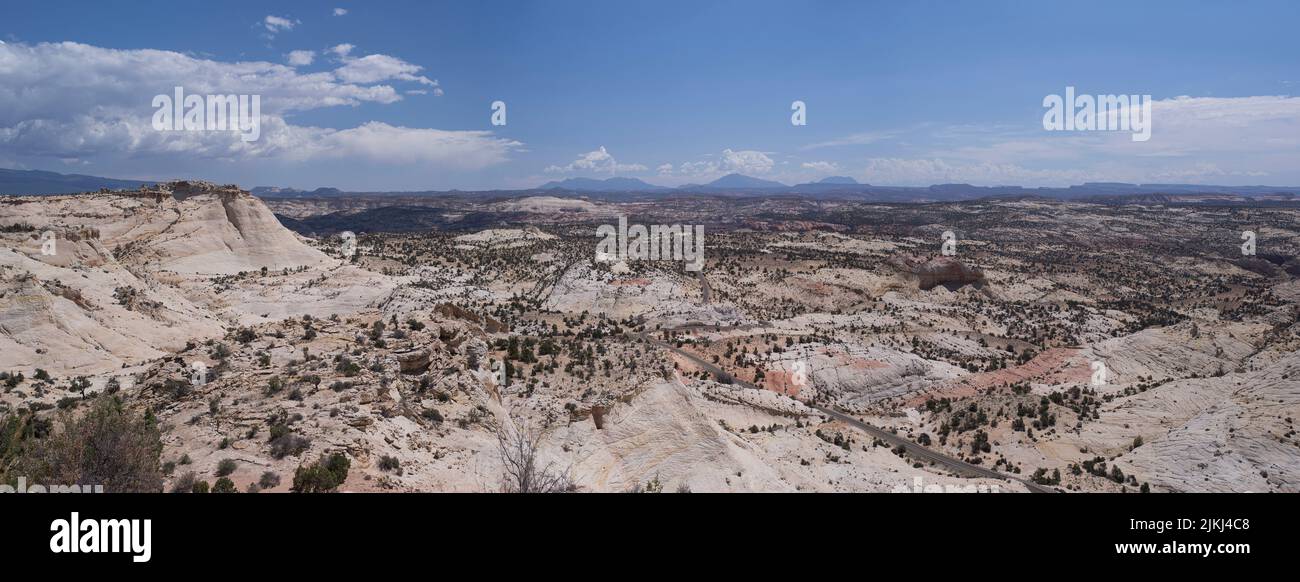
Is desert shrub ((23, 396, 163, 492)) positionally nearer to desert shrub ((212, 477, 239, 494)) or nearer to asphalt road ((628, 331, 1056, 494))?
desert shrub ((212, 477, 239, 494))

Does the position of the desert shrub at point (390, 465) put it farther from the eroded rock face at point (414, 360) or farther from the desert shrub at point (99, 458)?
the eroded rock face at point (414, 360)

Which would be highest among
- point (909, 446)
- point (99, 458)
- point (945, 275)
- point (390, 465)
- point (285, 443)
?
point (945, 275)

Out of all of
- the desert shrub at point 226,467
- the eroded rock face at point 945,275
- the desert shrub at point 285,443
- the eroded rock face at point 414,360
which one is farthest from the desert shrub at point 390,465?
the eroded rock face at point 945,275

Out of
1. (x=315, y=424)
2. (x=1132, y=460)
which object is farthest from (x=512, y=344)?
(x=1132, y=460)

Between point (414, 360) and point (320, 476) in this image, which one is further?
point (414, 360)

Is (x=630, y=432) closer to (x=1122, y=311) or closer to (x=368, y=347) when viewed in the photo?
(x=368, y=347)

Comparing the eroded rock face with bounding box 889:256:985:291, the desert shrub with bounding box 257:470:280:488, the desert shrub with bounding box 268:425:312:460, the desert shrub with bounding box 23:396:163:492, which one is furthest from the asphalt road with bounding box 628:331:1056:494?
the eroded rock face with bounding box 889:256:985:291

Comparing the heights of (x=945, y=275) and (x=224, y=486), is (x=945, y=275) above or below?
above

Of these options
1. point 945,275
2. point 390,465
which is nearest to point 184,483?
point 390,465

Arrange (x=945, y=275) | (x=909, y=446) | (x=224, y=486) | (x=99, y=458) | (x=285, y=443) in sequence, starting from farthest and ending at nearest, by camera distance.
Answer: (x=945, y=275) → (x=909, y=446) → (x=285, y=443) → (x=224, y=486) → (x=99, y=458)

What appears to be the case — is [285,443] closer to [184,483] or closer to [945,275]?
[184,483]
